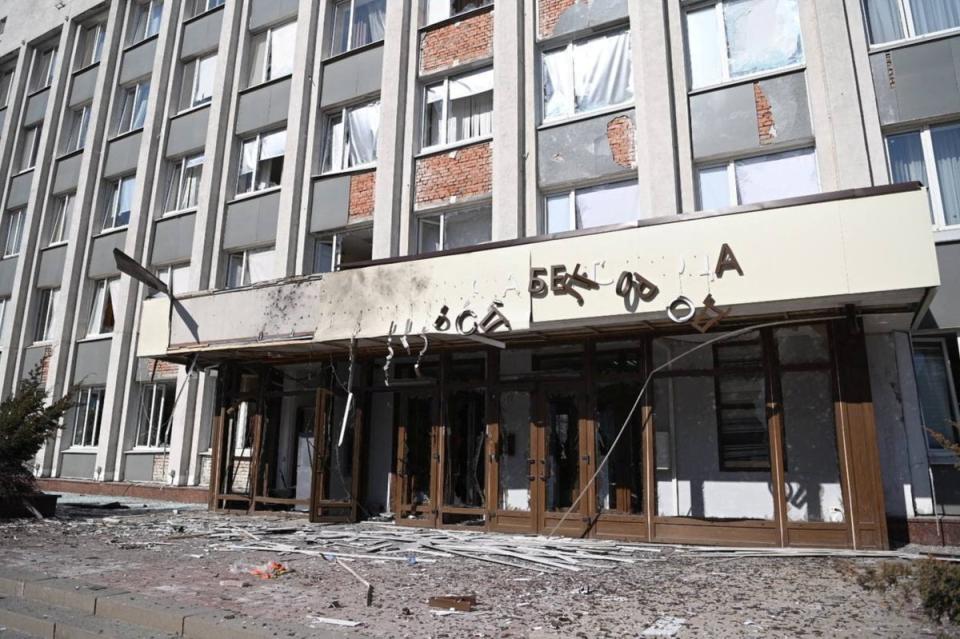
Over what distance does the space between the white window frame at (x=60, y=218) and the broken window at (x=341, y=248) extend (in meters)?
11.9

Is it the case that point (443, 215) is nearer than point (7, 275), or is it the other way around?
point (443, 215)

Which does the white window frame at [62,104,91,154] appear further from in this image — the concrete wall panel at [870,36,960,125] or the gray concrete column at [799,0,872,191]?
the concrete wall panel at [870,36,960,125]

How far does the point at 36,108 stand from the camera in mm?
24688

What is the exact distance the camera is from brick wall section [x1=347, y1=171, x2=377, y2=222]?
1482 cm

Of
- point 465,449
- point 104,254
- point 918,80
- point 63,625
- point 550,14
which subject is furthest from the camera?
point 104,254

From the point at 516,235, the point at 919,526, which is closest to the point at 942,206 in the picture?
the point at 919,526

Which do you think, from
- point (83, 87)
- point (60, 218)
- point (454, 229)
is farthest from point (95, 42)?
point (454, 229)

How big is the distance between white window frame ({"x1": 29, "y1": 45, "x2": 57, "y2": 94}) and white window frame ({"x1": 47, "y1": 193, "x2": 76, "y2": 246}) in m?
5.38

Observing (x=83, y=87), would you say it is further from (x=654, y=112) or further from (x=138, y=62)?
(x=654, y=112)

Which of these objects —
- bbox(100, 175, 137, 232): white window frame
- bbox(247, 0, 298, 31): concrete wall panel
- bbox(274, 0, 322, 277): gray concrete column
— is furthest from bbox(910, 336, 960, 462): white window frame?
bbox(100, 175, 137, 232): white window frame

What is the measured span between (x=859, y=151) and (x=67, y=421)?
2114 cm

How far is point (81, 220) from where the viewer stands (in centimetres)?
2106

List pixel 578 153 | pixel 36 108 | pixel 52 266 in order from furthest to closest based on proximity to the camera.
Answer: pixel 36 108 < pixel 52 266 < pixel 578 153

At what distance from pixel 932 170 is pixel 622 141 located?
4.85m
